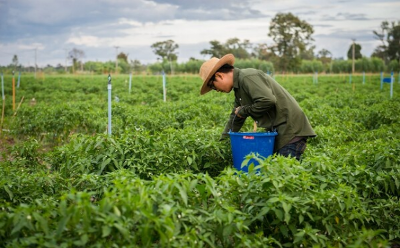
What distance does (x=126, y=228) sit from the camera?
304 centimetres

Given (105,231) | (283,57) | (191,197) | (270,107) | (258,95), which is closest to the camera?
(105,231)

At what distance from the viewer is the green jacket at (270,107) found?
5055mm

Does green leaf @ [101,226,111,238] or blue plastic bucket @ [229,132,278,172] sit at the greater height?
blue plastic bucket @ [229,132,278,172]

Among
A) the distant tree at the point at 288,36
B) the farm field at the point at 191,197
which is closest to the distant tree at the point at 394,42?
the distant tree at the point at 288,36

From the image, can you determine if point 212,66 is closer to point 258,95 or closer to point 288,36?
point 258,95

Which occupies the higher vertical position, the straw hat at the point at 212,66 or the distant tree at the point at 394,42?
the distant tree at the point at 394,42

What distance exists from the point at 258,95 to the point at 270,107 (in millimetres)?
232

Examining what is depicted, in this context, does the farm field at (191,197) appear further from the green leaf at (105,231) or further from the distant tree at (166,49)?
the distant tree at (166,49)

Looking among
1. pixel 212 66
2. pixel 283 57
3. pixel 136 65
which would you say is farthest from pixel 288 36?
pixel 212 66

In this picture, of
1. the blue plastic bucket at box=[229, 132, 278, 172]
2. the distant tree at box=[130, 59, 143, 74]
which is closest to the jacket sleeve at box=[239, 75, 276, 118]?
the blue plastic bucket at box=[229, 132, 278, 172]

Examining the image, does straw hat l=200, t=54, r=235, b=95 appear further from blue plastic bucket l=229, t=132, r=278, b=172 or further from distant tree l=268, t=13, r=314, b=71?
distant tree l=268, t=13, r=314, b=71

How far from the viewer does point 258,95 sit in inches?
197

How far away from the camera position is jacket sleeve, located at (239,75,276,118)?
4996mm

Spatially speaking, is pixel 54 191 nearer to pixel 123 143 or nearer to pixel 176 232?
pixel 123 143
